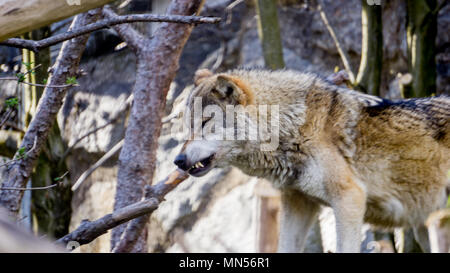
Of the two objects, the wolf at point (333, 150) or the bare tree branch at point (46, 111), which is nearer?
the wolf at point (333, 150)

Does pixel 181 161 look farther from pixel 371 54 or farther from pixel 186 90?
pixel 186 90

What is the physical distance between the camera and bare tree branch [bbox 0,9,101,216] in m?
4.80

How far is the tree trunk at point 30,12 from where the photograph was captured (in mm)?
2662

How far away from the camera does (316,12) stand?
959 cm

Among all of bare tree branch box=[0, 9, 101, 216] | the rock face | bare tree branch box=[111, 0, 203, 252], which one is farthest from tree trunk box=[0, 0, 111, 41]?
the rock face

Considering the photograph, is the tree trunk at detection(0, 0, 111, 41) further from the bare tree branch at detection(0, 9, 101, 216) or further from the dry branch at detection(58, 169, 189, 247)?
the bare tree branch at detection(0, 9, 101, 216)

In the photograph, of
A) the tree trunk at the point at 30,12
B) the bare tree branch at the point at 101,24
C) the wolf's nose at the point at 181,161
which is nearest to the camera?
the tree trunk at the point at 30,12

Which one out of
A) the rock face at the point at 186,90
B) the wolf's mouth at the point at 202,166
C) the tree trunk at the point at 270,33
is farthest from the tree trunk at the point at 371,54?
the wolf's mouth at the point at 202,166

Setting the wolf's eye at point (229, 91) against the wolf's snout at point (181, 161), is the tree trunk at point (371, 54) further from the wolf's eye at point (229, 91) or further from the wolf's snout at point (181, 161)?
the wolf's snout at point (181, 161)

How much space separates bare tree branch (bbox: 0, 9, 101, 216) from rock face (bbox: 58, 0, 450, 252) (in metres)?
3.55

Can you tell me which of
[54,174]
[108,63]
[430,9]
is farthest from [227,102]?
[108,63]

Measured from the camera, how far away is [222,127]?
436cm

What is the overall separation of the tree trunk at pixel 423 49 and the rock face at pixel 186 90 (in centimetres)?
171
